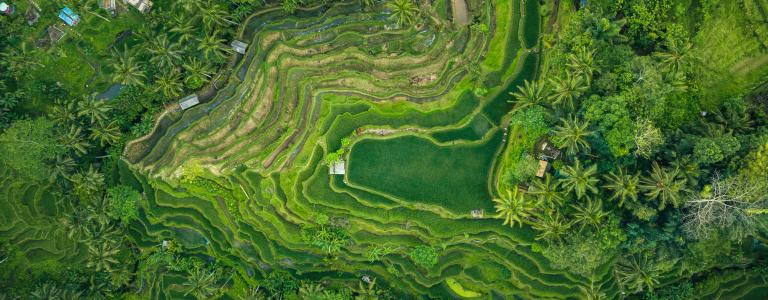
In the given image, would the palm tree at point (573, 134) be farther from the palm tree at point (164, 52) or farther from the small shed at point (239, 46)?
the palm tree at point (164, 52)

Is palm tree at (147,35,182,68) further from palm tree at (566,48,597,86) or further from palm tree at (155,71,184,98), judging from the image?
palm tree at (566,48,597,86)

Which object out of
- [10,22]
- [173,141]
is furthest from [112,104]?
[10,22]

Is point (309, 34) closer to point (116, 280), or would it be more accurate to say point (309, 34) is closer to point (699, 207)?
point (116, 280)

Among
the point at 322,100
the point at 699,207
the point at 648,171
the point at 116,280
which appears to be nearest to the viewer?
the point at 699,207

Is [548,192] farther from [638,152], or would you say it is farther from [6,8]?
[6,8]

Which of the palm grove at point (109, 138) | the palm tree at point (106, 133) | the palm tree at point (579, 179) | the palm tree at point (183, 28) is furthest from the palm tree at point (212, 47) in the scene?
the palm tree at point (579, 179)

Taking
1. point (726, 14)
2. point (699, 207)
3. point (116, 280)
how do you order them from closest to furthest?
point (699, 207), point (726, 14), point (116, 280)

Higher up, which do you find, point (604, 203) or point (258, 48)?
point (604, 203)

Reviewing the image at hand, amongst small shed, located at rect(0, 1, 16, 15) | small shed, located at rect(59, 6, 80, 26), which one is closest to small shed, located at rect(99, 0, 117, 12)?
small shed, located at rect(59, 6, 80, 26)
